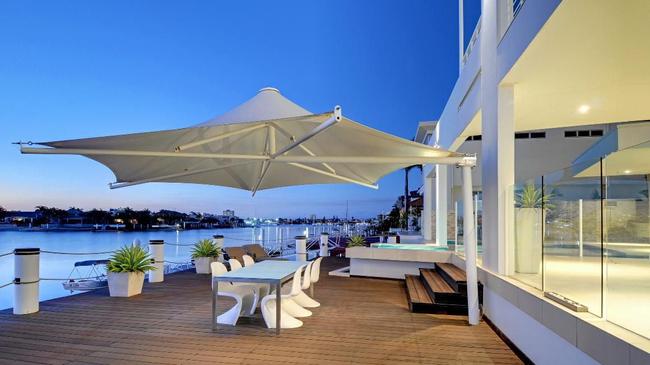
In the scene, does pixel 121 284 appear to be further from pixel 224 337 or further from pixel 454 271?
pixel 454 271

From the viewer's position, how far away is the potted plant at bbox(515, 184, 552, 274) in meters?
4.37

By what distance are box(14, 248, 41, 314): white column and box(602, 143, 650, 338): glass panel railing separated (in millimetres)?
7429

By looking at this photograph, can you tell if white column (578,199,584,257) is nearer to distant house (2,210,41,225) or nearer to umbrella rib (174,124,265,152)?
umbrella rib (174,124,265,152)

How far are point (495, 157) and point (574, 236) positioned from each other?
2.44 metres

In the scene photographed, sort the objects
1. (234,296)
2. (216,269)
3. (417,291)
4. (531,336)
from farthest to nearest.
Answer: (417,291)
(216,269)
(234,296)
(531,336)

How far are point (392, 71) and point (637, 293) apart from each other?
44.4m

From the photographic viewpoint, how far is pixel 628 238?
2.71 meters

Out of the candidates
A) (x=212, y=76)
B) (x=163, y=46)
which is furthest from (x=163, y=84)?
(x=212, y=76)

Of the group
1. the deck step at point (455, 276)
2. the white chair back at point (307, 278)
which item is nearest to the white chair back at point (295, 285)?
the white chair back at point (307, 278)

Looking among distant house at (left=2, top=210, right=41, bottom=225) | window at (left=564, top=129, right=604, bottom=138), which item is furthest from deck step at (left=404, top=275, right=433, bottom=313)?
distant house at (left=2, top=210, right=41, bottom=225)

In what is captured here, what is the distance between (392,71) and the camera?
44750mm

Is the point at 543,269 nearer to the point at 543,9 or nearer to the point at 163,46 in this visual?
the point at 543,9

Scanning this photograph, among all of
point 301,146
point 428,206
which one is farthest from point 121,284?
point 428,206

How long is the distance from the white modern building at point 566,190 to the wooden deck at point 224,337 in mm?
882
